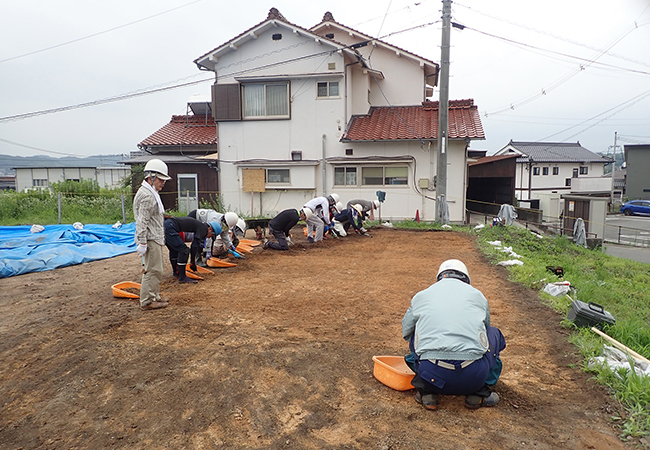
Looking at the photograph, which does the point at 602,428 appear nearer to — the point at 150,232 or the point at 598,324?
the point at 598,324

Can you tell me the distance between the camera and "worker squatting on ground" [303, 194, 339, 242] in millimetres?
10789

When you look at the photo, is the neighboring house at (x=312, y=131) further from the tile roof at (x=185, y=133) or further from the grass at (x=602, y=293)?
the grass at (x=602, y=293)

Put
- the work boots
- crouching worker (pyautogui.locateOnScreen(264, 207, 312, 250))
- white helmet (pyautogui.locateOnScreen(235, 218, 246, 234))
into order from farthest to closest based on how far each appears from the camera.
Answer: crouching worker (pyautogui.locateOnScreen(264, 207, 312, 250)) < white helmet (pyautogui.locateOnScreen(235, 218, 246, 234)) < the work boots

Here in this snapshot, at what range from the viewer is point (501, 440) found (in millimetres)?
2592

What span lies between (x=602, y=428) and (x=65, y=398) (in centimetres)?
394

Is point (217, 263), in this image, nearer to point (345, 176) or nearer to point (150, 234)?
point (150, 234)

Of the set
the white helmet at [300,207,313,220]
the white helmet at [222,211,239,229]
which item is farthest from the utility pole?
the white helmet at [222,211,239,229]

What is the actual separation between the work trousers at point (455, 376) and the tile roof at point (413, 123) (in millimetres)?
12238

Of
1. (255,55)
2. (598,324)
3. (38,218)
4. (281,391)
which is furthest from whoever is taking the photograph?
(255,55)

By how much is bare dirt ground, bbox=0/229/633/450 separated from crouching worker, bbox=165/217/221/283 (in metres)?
0.50

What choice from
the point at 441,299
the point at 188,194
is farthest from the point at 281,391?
the point at 188,194

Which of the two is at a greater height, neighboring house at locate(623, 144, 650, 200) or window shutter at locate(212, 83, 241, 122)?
window shutter at locate(212, 83, 241, 122)

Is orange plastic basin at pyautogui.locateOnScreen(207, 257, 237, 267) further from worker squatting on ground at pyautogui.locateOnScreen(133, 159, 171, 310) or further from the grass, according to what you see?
the grass

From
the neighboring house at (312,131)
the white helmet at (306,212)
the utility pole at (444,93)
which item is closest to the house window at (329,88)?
the neighboring house at (312,131)
